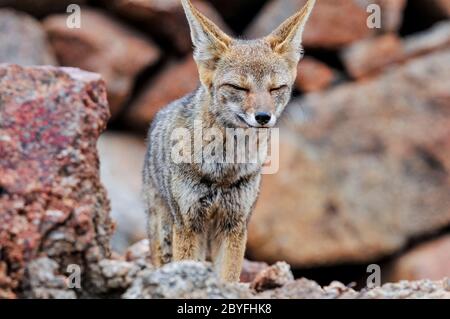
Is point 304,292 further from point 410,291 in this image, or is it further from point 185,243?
point 185,243

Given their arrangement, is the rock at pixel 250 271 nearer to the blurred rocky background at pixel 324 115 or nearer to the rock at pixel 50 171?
the rock at pixel 50 171

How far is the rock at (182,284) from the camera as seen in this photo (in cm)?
493

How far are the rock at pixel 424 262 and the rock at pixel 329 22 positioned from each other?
368cm

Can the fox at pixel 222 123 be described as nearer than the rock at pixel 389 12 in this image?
Yes

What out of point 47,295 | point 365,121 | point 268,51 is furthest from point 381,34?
point 47,295

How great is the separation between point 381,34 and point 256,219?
12.6 ft

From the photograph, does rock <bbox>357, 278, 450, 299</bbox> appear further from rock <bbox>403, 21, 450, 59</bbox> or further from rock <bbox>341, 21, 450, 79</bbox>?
rock <bbox>403, 21, 450, 59</bbox>

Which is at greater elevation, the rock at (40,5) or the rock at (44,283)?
the rock at (40,5)

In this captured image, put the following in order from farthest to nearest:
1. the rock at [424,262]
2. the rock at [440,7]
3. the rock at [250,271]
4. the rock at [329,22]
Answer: the rock at [440,7], the rock at [329,22], the rock at [424,262], the rock at [250,271]

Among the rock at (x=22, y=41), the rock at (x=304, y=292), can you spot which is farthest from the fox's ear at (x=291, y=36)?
the rock at (x=22, y=41)

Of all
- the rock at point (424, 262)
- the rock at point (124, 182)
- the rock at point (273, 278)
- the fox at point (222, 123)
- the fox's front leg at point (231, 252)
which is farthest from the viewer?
the rock at point (424, 262)

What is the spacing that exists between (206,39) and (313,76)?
755cm

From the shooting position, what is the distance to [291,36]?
7109 mm

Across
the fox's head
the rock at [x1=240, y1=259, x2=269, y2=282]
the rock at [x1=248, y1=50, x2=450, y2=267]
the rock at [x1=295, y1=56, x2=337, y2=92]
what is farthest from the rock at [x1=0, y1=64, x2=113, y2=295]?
the rock at [x1=295, y1=56, x2=337, y2=92]
